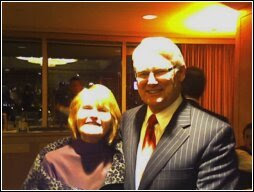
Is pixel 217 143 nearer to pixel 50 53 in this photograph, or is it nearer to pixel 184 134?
pixel 184 134

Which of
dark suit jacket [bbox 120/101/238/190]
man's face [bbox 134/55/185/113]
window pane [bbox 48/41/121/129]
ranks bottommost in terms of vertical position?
dark suit jacket [bbox 120/101/238/190]

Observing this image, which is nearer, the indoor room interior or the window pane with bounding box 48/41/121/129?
the indoor room interior

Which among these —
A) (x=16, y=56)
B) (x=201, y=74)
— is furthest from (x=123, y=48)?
(x=201, y=74)

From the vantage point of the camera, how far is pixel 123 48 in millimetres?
4109

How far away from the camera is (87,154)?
3.37 feet

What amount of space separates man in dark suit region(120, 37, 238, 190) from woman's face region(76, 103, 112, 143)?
110 millimetres

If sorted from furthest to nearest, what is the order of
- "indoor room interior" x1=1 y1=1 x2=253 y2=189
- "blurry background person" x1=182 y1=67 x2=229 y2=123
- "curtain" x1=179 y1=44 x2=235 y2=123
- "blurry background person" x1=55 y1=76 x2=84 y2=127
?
"curtain" x1=179 y1=44 x2=235 y2=123 → "indoor room interior" x1=1 y1=1 x2=253 y2=189 → "blurry background person" x1=182 y1=67 x2=229 y2=123 → "blurry background person" x1=55 y1=76 x2=84 y2=127

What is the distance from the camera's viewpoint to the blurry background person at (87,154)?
3.27 feet

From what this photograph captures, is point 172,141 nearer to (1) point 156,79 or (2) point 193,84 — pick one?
(1) point 156,79

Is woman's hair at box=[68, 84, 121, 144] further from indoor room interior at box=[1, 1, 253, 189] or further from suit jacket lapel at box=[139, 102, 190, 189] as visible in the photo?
indoor room interior at box=[1, 1, 253, 189]

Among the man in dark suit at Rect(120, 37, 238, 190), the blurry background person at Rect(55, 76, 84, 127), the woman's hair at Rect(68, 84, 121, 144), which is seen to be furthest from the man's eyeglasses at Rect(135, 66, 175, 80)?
the blurry background person at Rect(55, 76, 84, 127)

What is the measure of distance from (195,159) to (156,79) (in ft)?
0.85

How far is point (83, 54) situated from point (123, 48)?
0.51 metres

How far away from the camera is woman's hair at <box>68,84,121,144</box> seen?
1.01 meters
